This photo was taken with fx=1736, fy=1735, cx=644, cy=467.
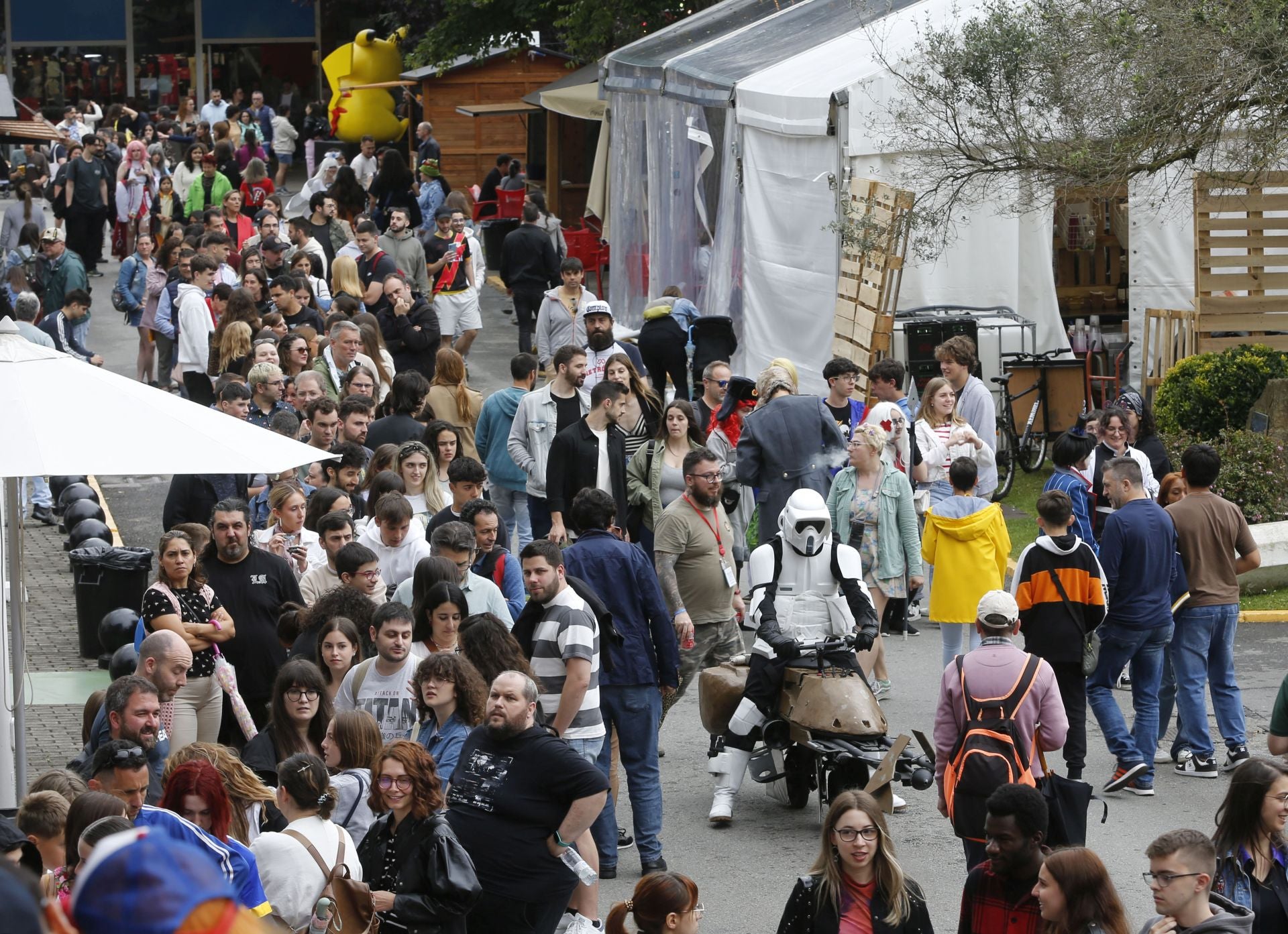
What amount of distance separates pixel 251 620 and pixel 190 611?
372mm

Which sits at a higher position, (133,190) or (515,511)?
(133,190)

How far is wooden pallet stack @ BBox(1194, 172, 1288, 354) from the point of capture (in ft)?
55.3

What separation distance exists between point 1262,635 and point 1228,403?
12.3 feet

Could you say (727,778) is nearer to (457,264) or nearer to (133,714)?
(133,714)

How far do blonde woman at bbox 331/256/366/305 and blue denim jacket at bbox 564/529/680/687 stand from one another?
27.4 feet

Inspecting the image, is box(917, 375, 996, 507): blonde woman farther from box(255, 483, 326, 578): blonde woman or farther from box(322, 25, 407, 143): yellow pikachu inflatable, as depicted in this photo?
box(322, 25, 407, 143): yellow pikachu inflatable

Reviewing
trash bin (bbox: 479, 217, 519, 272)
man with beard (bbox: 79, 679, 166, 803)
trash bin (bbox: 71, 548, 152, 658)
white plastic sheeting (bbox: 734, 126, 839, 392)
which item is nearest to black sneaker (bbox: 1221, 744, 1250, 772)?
man with beard (bbox: 79, 679, 166, 803)

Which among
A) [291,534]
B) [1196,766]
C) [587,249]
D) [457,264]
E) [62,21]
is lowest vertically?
[1196,766]

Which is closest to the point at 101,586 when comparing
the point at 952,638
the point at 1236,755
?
the point at 952,638

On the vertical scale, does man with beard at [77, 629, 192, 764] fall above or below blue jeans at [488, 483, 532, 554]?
above

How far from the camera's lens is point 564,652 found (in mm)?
7465

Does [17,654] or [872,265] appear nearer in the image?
[17,654]

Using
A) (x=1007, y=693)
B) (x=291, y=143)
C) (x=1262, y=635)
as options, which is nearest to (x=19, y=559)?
(x=1007, y=693)

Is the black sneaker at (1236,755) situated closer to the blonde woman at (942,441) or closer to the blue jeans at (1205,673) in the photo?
the blue jeans at (1205,673)
